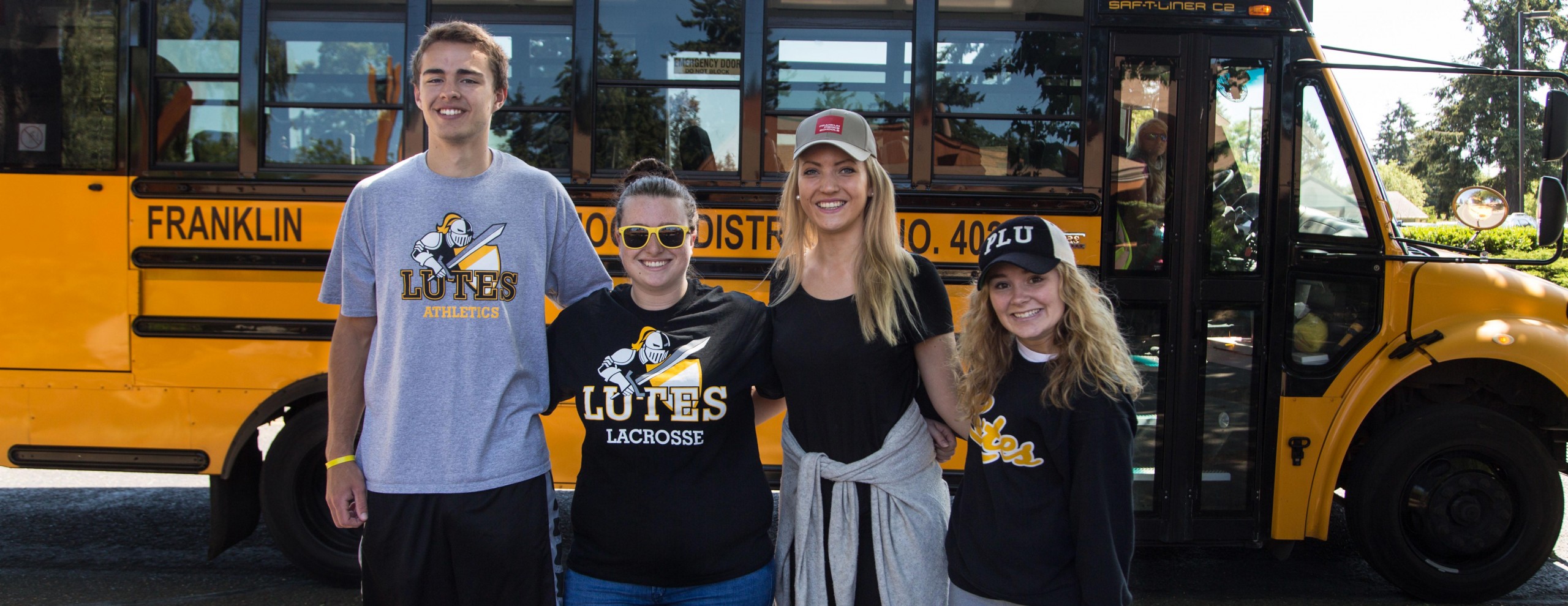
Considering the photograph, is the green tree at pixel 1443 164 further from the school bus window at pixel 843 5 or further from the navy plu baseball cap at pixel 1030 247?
the navy plu baseball cap at pixel 1030 247

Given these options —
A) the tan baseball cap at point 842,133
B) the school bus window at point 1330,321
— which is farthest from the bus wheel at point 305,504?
the school bus window at point 1330,321

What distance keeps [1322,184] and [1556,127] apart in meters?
0.90

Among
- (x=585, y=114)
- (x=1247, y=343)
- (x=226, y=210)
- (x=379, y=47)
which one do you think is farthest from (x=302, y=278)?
(x=1247, y=343)

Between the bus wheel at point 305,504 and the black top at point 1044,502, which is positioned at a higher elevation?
the black top at point 1044,502

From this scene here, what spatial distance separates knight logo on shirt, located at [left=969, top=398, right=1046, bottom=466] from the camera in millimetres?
2219

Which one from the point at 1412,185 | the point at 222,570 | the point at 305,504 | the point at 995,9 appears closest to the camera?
the point at 995,9

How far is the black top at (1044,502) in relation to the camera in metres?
2.07

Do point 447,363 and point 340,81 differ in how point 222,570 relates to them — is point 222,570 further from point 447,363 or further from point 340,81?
point 447,363

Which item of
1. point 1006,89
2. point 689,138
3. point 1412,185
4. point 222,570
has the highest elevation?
point 1412,185

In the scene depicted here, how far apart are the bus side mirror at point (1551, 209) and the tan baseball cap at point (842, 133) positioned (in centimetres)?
331

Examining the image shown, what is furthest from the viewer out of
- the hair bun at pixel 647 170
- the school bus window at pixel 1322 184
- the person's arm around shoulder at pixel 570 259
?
the school bus window at pixel 1322 184

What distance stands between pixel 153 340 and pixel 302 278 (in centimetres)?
65

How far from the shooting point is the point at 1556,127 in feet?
13.3

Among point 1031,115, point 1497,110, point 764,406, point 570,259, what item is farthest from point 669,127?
point 1497,110
